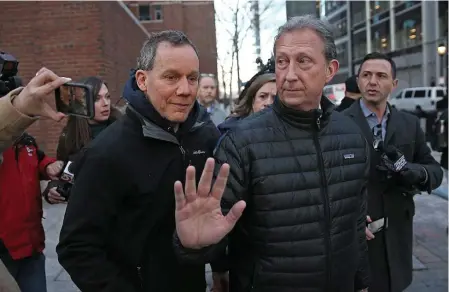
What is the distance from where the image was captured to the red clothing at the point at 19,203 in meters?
2.91

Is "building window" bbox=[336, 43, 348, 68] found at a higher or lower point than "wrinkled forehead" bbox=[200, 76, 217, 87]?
higher

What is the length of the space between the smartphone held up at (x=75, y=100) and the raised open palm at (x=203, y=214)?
0.45m

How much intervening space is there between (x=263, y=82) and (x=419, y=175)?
4.55 feet

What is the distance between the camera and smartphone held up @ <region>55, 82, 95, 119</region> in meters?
1.61

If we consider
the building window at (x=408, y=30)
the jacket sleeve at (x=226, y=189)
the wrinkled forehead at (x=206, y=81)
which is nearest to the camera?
the jacket sleeve at (x=226, y=189)

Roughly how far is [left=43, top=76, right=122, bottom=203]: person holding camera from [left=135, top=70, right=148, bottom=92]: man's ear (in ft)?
3.62

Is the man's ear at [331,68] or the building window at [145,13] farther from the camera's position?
the building window at [145,13]

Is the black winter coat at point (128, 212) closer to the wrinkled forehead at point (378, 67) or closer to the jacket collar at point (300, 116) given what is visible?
the jacket collar at point (300, 116)

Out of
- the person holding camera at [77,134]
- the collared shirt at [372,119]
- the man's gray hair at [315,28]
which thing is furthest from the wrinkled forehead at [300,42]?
the person holding camera at [77,134]

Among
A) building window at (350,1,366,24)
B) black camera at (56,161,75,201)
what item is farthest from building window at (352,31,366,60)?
black camera at (56,161,75,201)

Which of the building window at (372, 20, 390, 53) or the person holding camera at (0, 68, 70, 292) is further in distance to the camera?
the building window at (372, 20, 390, 53)

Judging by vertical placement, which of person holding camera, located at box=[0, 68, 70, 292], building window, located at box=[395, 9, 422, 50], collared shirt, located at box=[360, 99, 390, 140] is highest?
building window, located at box=[395, 9, 422, 50]

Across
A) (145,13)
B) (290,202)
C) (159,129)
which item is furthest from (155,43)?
(145,13)

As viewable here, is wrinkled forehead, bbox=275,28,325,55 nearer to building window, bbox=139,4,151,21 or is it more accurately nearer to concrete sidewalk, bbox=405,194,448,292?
concrete sidewalk, bbox=405,194,448,292
